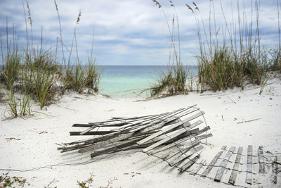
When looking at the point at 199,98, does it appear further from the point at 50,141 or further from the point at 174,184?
the point at 174,184

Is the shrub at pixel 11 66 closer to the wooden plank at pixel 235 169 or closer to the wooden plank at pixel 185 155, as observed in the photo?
the wooden plank at pixel 185 155

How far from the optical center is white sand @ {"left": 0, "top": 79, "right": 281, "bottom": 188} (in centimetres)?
277

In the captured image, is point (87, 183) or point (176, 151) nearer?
point (87, 183)

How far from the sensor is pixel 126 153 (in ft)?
10.7

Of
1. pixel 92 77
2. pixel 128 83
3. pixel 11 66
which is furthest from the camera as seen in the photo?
pixel 128 83

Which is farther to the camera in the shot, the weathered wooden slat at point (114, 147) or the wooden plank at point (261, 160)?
the weathered wooden slat at point (114, 147)

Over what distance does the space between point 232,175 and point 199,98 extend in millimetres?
3216

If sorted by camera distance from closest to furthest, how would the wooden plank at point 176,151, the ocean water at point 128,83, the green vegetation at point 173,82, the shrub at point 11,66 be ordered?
A: the wooden plank at point 176,151, the shrub at point 11,66, the green vegetation at point 173,82, the ocean water at point 128,83

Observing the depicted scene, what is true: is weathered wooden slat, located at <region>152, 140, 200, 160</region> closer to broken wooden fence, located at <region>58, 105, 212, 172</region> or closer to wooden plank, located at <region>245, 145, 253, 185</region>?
broken wooden fence, located at <region>58, 105, 212, 172</region>

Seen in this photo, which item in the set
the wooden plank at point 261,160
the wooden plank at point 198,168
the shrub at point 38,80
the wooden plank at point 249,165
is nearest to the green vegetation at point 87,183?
the wooden plank at point 198,168

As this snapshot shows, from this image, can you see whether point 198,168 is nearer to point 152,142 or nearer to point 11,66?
point 152,142

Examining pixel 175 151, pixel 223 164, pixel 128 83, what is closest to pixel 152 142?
pixel 175 151

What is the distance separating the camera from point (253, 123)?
163 inches

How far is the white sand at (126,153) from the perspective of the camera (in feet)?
9.08
